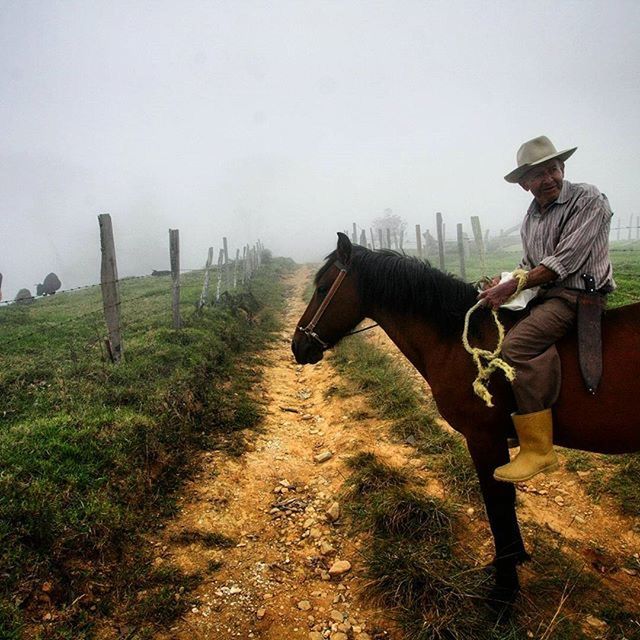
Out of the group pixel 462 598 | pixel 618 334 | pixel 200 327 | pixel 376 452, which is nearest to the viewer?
pixel 618 334

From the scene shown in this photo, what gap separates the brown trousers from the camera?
8.42ft

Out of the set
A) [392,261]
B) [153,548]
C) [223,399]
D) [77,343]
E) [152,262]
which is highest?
[152,262]

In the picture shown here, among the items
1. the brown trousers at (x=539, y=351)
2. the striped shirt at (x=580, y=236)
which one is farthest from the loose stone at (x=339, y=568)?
the striped shirt at (x=580, y=236)

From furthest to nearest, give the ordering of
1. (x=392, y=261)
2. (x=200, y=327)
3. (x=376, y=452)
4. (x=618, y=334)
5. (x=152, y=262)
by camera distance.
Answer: (x=152, y=262)
(x=200, y=327)
(x=376, y=452)
(x=392, y=261)
(x=618, y=334)

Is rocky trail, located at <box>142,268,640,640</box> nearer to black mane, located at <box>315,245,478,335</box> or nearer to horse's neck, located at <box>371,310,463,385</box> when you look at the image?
horse's neck, located at <box>371,310,463,385</box>

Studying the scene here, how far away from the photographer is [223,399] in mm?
6426

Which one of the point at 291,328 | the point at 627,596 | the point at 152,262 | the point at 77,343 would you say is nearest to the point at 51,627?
the point at 627,596

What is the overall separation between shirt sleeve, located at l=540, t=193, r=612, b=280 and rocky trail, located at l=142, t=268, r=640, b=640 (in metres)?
2.60

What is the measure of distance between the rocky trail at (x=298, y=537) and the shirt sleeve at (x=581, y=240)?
260 cm

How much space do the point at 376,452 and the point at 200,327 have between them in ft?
20.0

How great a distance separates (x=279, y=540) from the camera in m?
3.76

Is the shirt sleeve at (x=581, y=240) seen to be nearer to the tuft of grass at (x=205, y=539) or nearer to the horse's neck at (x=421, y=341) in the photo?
the horse's neck at (x=421, y=341)

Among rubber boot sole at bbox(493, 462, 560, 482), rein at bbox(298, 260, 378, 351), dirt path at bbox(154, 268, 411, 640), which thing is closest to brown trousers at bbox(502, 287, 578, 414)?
rubber boot sole at bbox(493, 462, 560, 482)

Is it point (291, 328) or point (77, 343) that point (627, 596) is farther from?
point (291, 328)
